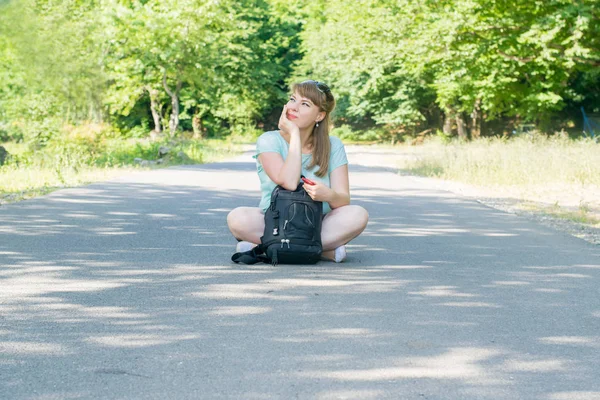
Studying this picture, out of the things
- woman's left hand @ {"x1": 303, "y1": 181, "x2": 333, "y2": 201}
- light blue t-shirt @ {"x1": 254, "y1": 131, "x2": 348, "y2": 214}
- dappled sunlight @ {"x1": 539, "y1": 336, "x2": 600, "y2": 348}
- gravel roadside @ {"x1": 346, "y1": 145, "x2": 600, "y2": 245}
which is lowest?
gravel roadside @ {"x1": 346, "y1": 145, "x2": 600, "y2": 245}

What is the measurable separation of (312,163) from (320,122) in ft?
1.14

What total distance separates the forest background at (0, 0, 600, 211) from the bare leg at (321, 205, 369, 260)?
32.1 ft

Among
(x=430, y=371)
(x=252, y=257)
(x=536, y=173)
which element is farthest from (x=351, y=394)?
(x=536, y=173)

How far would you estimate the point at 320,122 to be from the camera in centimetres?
788

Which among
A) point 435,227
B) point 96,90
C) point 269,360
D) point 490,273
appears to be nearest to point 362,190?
point 435,227

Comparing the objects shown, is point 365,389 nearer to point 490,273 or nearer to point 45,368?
point 45,368

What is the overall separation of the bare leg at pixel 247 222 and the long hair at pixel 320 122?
1.97 feet

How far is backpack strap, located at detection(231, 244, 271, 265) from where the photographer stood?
306 inches

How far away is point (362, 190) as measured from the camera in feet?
59.2

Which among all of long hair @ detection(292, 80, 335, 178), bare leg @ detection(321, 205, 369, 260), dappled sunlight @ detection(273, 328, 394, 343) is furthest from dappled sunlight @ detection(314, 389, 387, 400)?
long hair @ detection(292, 80, 335, 178)

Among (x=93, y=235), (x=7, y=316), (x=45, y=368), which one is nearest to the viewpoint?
(x=45, y=368)

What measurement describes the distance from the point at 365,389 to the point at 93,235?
6217 millimetres

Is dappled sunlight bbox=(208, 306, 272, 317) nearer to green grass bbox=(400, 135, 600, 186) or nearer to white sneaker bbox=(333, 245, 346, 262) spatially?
white sneaker bbox=(333, 245, 346, 262)

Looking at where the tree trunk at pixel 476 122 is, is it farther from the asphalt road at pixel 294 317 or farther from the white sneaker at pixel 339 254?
the white sneaker at pixel 339 254
